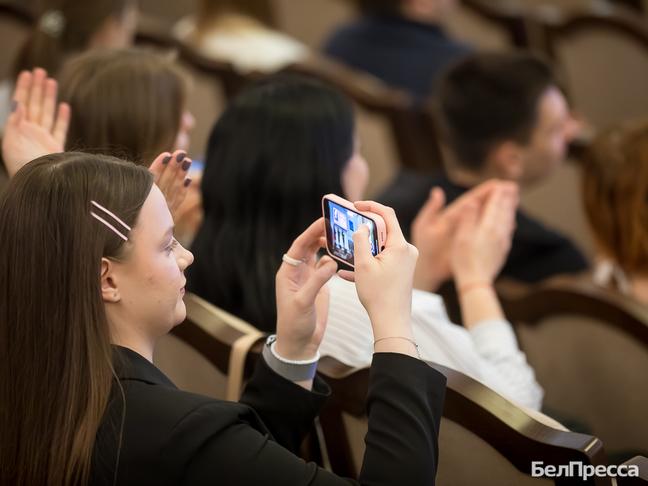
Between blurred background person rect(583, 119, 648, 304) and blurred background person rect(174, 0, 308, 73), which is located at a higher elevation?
blurred background person rect(583, 119, 648, 304)

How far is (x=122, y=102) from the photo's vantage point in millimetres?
1912

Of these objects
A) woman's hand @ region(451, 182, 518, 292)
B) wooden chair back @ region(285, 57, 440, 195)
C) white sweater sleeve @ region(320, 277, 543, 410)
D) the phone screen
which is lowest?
wooden chair back @ region(285, 57, 440, 195)

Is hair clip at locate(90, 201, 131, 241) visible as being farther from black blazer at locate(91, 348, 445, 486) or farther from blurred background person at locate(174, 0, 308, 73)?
blurred background person at locate(174, 0, 308, 73)

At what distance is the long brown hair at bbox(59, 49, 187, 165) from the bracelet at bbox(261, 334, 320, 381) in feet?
1.94

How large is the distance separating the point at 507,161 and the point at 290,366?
4.74 ft

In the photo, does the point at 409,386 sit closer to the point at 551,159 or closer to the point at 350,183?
the point at 350,183

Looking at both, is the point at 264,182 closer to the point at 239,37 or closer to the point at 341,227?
the point at 341,227

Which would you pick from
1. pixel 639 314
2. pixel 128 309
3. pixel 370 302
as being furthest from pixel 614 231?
pixel 128 309

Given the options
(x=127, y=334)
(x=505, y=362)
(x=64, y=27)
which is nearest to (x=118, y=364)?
(x=127, y=334)

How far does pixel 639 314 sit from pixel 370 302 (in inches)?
28.2

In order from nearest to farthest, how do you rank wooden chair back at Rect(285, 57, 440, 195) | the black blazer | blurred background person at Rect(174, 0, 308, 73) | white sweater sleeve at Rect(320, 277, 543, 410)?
1. the black blazer
2. white sweater sleeve at Rect(320, 277, 543, 410)
3. wooden chair back at Rect(285, 57, 440, 195)
4. blurred background person at Rect(174, 0, 308, 73)

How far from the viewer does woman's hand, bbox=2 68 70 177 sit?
171cm

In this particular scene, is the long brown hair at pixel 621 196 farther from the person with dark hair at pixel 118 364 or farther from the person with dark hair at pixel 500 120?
the person with dark hair at pixel 118 364

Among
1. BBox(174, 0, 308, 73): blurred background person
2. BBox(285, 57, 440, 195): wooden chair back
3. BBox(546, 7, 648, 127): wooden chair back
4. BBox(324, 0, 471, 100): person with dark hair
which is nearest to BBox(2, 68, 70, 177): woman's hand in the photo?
BBox(285, 57, 440, 195): wooden chair back
